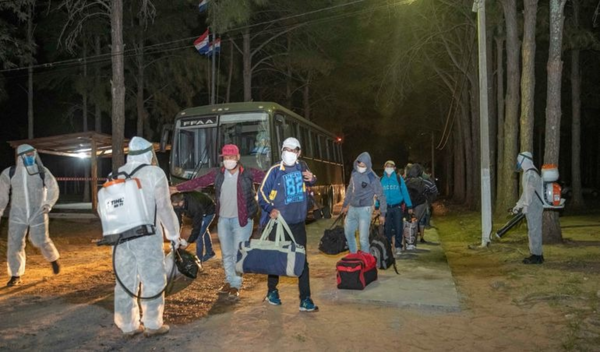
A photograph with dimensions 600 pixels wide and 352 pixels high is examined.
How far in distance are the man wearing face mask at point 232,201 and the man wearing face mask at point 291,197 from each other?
61cm

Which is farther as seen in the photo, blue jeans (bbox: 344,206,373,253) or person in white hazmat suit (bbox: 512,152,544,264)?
person in white hazmat suit (bbox: 512,152,544,264)

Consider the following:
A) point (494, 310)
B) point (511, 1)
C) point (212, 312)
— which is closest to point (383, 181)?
point (494, 310)

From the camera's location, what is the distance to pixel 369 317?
230 inches

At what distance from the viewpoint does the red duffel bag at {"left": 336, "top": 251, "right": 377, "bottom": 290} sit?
6910mm

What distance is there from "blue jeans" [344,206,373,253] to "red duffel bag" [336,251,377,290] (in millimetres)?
851

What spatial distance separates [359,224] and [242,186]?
92.4 inches

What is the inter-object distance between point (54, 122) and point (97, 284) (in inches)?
1425

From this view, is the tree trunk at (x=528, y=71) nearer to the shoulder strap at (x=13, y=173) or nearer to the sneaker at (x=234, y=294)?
the sneaker at (x=234, y=294)

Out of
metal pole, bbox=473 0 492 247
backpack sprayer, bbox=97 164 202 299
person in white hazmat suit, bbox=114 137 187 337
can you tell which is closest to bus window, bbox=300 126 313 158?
metal pole, bbox=473 0 492 247

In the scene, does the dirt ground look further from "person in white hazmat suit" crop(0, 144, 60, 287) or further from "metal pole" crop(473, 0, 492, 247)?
"metal pole" crop(473, 0, 492, 247)

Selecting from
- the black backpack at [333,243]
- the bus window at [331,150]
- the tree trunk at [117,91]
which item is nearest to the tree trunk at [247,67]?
the bus window at [331,150]

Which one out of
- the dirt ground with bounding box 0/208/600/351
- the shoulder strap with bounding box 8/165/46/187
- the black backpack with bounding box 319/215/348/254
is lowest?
the dirt ground with bounding box 0/208/600/351

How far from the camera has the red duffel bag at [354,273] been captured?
22.7 feet

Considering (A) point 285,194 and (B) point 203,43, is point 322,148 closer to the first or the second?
(B) point 203,43
